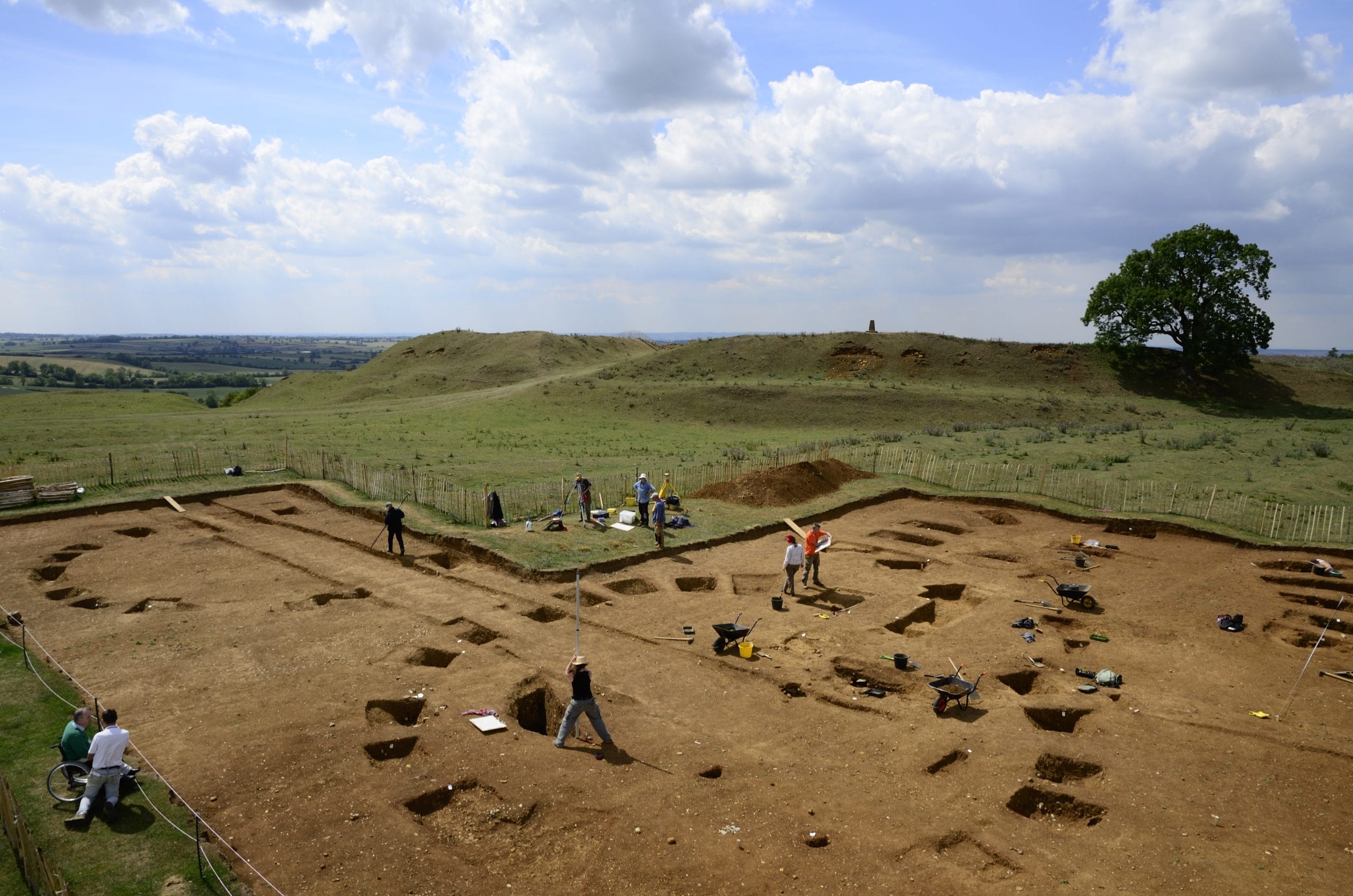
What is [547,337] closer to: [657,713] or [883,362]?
[883,362]

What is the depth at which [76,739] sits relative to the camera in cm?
1070

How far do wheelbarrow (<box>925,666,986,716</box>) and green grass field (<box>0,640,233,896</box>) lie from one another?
10.6 m

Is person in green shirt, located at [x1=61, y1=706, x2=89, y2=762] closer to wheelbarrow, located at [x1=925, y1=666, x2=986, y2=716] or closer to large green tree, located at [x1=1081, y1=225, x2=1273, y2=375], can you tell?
wheelbarrow, located at [x1=925, y1=666, x2=986, y2=716]

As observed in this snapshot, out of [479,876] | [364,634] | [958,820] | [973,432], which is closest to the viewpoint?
[479,876]

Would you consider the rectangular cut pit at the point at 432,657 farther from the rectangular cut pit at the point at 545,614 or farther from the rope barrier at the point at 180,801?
the rope barrier at the point at 180,801

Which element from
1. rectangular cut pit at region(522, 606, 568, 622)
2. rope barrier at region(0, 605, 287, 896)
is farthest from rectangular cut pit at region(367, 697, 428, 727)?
rectangular cut pit at region(522, 606, 568, 622)

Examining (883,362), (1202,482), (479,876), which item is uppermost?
(883,362)

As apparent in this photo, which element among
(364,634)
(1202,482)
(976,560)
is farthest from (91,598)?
(1202,482)

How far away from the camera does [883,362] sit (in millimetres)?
73625

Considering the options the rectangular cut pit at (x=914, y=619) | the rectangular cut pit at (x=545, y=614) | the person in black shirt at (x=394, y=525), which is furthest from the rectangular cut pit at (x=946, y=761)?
the person in black shirt at (x=394, y=525)

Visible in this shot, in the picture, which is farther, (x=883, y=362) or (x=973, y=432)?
(x=883, y=362)

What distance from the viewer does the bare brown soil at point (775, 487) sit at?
28.9m

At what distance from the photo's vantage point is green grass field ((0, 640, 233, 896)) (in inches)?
349

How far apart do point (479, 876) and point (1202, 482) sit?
3138 centimetres
